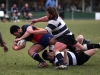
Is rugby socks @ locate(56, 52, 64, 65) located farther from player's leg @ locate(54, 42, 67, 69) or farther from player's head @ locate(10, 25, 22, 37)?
player's head @ locate(10, 25, 22, 37)

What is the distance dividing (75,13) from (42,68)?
121ft

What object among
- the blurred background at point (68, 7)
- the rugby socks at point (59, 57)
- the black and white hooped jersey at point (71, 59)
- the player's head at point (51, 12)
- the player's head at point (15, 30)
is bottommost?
the blurred background at point (68, 7)

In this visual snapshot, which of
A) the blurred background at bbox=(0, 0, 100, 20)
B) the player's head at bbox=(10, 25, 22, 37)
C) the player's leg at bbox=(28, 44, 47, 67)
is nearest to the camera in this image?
the player's head at bbox=(10, 25, 22, 37)

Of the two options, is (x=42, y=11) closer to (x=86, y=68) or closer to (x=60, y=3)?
(x=60, y=3)

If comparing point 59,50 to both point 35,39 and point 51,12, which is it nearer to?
point 35,39

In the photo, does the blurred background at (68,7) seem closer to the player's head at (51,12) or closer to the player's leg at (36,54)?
the player's leg at (36,54)

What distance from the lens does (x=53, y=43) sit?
9.62 m

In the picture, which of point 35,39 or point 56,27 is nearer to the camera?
point 56,27

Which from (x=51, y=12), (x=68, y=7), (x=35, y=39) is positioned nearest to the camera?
(x=51, y=12)

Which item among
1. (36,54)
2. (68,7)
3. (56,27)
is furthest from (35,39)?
(68,7)

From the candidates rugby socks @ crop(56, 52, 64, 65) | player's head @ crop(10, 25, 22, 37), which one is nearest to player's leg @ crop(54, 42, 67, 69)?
rugby socks @ crop(56, 52, 64, 65)

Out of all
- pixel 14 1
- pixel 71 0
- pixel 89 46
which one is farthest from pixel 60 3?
pixel 89 46

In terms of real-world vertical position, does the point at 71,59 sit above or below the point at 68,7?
above

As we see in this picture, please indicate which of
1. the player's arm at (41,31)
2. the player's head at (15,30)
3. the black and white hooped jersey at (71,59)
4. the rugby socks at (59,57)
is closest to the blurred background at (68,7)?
the black and white hooped jersey at (71,59)
